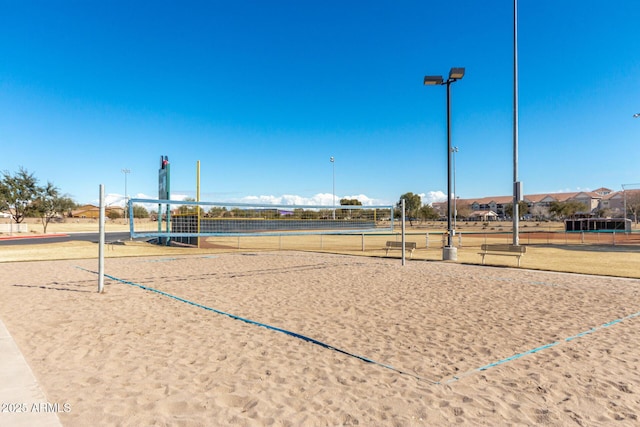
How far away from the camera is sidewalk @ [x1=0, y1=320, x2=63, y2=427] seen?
2725 mm

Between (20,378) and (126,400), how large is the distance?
1.26 metres

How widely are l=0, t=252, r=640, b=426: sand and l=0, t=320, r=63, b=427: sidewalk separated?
0.10 meters

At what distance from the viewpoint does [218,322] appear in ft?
18.5

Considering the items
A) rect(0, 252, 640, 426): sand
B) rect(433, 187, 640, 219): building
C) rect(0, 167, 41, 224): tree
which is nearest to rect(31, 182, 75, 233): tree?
rect(0, 167, 41, 224): tree

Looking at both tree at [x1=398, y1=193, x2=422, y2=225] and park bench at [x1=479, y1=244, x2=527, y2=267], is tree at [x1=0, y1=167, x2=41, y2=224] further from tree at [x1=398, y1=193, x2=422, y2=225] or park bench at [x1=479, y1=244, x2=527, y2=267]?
tree at [x1=398, y1=193, x2=422, y2=225]

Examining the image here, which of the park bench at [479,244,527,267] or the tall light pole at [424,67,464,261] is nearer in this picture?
the park bench at [479,244,527,267]

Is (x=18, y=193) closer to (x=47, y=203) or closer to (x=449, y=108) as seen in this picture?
(x=47, y=203)

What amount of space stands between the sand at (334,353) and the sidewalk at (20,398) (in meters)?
0.10

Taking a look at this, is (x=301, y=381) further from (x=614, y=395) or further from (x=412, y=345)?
(x=614, y=395)

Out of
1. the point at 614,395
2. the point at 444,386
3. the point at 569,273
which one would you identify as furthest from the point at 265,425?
the point at 569,273

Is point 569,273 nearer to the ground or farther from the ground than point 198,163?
nearer to the ground

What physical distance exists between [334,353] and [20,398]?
2.98 m

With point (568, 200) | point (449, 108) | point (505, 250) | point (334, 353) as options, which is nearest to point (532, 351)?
point (334, 353)

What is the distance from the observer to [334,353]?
4316 mm
